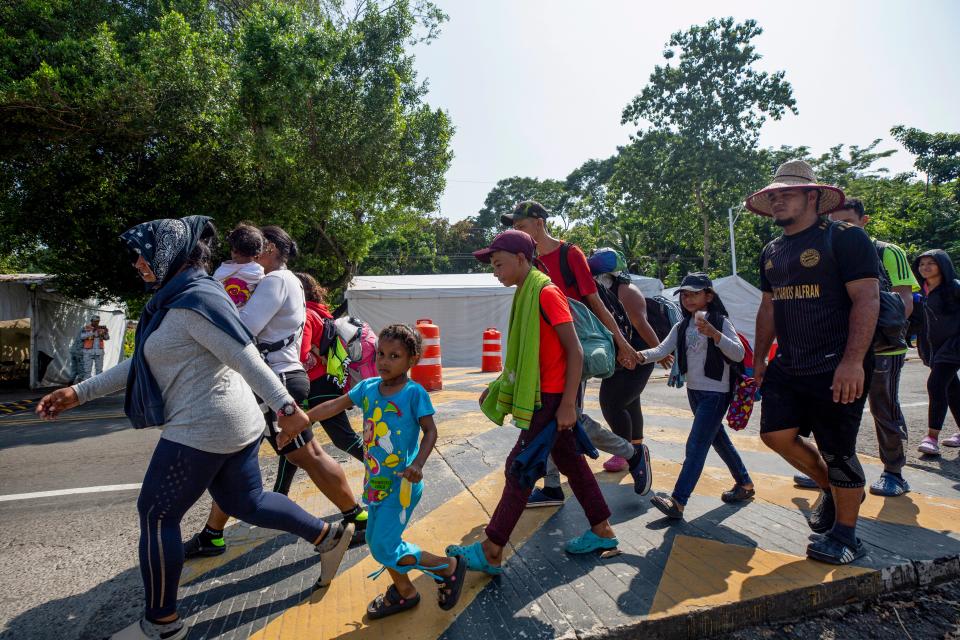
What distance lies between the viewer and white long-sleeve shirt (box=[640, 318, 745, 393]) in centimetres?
323

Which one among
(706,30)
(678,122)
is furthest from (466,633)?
(706,30)

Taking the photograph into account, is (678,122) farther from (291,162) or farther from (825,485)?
(825,485)

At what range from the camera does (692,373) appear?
11.3ft

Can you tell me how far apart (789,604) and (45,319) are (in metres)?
17.5

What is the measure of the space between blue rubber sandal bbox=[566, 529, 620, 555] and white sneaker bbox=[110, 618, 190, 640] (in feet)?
5.98

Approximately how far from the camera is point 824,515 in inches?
116

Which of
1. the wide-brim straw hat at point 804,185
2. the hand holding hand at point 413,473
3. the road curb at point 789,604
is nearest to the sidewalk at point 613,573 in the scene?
the road curb at point 789,604

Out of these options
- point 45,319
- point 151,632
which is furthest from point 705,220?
point 151,632

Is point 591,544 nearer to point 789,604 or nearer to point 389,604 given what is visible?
point 789,604

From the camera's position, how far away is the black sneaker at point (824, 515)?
9.60 ft

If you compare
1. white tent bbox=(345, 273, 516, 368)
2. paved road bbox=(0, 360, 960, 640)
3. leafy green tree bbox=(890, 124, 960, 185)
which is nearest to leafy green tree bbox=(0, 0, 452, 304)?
white tent bbox=(345, 273, 516, 368)

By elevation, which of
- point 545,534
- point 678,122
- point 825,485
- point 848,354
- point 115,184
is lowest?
point 545,534

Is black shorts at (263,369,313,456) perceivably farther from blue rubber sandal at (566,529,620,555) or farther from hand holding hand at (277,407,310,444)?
blue rubber sandal at (566,529,620,555)

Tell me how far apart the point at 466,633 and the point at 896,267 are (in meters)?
3.81
